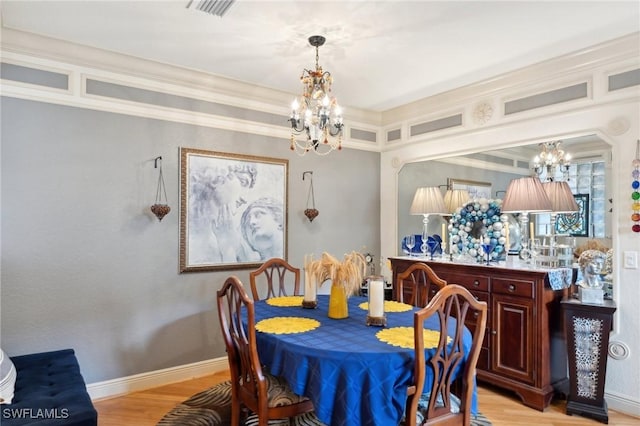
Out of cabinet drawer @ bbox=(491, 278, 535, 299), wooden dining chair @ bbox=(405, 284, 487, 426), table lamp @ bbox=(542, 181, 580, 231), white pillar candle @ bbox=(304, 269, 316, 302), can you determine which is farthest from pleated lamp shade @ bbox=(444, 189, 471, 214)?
wooden dining chair @ bbox=(405, 284, 487, 426)

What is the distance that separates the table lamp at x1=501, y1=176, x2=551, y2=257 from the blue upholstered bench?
3.15 meters

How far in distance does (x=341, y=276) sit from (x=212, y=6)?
1879mm

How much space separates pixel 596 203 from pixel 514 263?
2.54ft

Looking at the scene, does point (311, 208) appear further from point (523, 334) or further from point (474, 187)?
point (523, 334)

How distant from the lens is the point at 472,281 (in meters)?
3.37

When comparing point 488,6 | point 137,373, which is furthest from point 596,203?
point 137,373

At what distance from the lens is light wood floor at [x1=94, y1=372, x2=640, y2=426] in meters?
2.76

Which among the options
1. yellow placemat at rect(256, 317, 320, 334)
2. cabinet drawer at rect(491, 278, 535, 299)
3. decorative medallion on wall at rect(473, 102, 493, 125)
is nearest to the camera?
yellow placemat at rect(256, 317, 320, 334)

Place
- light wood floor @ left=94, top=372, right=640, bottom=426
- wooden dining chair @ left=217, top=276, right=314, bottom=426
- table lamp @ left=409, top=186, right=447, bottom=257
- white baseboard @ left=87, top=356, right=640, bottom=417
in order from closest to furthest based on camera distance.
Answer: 1. wooden dining chair @ left=217, top=276, right=314, bottom=426
2. light wood floor @ left=94, top=372, right=640, bottom=426
3. white baseboard @ left=87, top=356, right=640, bottom=417
4. table lamp @ left=409, top=186, right=447, bottom=257

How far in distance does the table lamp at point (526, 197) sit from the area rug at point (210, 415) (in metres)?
1.62

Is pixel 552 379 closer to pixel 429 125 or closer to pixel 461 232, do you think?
pixel 461 232

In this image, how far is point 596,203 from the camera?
308cm

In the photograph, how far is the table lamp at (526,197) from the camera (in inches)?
123

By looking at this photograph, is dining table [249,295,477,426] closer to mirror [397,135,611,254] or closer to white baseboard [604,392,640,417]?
white baseboard [604,392,640,417]
